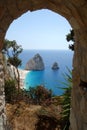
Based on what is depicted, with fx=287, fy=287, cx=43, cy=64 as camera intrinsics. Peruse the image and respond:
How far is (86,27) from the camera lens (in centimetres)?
278

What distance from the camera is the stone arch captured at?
8.95 feet

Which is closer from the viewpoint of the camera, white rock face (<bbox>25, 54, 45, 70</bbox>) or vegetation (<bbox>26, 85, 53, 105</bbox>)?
vegetation (<bbox>26, 85, 53, 105</bbox>)

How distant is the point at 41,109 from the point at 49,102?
0.79 meters

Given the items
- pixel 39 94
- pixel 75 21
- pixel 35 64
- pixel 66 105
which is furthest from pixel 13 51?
→ pixel 35 64

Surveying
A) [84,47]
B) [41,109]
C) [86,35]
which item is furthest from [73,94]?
[41,109]

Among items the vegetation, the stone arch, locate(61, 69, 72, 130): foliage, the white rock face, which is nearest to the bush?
the vegetation

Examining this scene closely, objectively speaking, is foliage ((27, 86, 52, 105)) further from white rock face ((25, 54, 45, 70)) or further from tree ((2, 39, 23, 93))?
white rock face ((25, 54, 45, 70))

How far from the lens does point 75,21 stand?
9.67 feet

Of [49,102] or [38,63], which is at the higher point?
[38,63]

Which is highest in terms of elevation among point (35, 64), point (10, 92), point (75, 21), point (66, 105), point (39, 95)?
point (35, 64)

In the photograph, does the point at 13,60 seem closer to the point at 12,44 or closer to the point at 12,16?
the point at 12,44

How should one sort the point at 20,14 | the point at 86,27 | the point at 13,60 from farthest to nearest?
the point at 13,60 → the point at 20,14 → the point at 86,27

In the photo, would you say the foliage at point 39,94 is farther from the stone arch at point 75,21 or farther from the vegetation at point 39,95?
the stone arch at point 75,21

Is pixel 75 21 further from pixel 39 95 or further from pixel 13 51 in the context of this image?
pixel 13 51
